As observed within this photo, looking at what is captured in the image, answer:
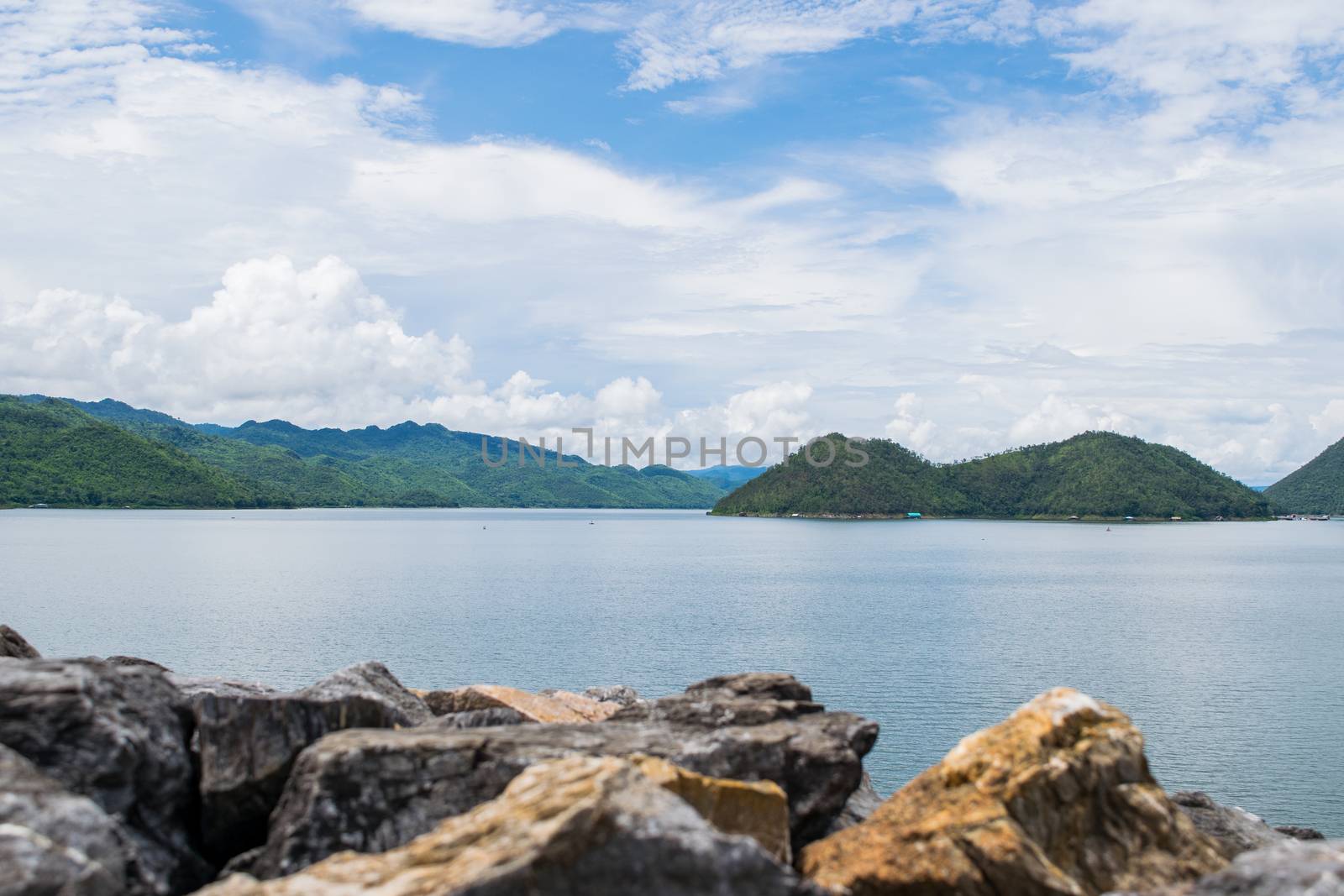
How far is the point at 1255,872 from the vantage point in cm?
689

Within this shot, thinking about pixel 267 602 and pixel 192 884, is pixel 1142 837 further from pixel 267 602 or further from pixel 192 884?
pixel 267 602

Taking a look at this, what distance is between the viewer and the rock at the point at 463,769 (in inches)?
340

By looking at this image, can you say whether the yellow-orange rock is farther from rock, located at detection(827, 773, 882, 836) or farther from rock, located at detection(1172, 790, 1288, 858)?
rock, located at detection(1172, 790, 1288, 858)

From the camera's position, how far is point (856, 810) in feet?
40.0

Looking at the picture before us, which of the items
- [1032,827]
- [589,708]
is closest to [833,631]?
[589,708]

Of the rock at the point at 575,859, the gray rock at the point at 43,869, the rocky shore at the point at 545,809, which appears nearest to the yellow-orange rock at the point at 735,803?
the rocky shore at the point at 545,809

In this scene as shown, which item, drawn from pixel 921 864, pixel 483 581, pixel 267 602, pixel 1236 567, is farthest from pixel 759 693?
pixel 1236 567

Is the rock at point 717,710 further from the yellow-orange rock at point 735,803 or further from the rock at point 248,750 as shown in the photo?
the rock at point 248,750

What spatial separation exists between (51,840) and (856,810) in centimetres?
871

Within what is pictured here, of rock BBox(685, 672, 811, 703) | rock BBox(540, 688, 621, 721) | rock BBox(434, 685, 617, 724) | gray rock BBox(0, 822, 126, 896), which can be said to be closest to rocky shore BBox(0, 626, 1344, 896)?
gray rock BBox(0, 822, 126, 896)

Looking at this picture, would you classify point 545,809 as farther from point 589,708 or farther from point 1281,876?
point 589,708

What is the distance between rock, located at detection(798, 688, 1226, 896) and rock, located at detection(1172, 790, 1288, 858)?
540 cm

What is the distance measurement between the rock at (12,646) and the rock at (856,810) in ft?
44.3

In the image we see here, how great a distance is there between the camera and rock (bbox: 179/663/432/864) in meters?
9.48
